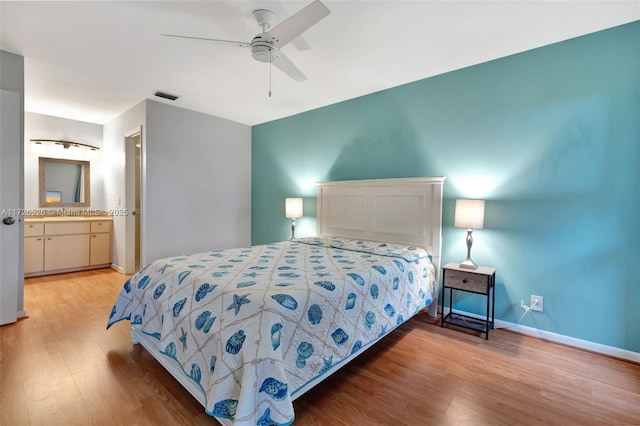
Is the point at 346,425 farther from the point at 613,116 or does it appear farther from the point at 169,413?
the point at 613,116

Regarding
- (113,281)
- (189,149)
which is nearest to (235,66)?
(189,149)

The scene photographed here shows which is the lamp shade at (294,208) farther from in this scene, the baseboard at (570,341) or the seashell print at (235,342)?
the seashell print at (235,342)

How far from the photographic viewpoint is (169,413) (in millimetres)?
1541

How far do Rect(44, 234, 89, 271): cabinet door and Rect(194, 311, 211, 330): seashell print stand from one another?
425cm

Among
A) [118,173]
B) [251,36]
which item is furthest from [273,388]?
[118,173]

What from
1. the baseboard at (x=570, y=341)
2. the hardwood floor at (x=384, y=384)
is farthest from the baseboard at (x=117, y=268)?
the baseboard at (x=570, y=341)

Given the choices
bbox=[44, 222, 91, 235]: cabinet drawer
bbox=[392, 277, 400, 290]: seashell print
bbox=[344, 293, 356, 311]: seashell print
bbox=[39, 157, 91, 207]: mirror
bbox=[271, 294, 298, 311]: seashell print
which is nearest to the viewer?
bbox=[271, 294, 298, 311]: seashell print

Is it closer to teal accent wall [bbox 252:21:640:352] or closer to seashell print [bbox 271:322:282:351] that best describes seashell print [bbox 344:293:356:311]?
seashell print [bbox 271:322:282:351]

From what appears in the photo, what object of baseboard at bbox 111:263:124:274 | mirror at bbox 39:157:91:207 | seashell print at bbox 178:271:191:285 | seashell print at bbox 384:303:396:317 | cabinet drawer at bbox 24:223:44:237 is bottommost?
baseboard at bbox 111:263:124:274

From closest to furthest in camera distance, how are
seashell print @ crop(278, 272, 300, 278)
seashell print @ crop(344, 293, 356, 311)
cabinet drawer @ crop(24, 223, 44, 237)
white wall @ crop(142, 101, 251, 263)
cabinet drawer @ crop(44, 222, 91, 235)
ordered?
1. seashell print @ crop(344, 293, 356, 311)
2. seashell print @ crop(278, 272, 300, 278)
3. white wall @ crop(142, 101, 251, 263)
4. cabinet drawer @ crop(24, 223, 44, 237)
5. cabinet drawer @ crop(44, 222, 91, 235)

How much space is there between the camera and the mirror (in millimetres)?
4520

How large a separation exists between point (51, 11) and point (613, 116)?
13.8 feet

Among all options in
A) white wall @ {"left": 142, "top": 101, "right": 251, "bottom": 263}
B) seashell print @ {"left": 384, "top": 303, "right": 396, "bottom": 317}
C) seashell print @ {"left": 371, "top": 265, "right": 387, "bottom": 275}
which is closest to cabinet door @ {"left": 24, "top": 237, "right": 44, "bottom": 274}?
white wall @ {"left": 142, "top": 101, "right": 251, "bottom": 263}

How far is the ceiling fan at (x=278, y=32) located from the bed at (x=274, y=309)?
1.52 meters
